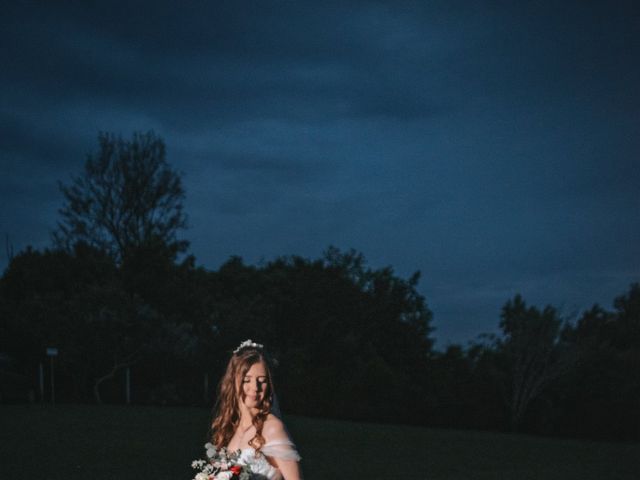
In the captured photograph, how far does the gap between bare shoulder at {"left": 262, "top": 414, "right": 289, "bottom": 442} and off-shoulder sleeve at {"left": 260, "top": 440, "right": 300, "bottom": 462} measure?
2 cm

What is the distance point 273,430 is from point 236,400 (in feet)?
0.88

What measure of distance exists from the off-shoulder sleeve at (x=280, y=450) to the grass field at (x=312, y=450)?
361 inches

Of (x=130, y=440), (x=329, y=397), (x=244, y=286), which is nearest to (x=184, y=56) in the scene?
(x=130, y=440)

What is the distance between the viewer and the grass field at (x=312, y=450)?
13.9 metres

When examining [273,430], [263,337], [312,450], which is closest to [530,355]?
[263,337]

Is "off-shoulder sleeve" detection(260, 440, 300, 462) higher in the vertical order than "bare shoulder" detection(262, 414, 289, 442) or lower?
lower

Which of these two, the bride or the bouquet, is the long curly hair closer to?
the bride

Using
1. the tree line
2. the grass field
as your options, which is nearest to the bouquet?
the grass field

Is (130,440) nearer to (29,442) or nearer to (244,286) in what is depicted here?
(29,442)

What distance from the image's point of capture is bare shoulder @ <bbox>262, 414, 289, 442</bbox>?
408 cm

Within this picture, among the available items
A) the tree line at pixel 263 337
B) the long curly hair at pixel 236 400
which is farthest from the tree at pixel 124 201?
the long curly hair at pixel 236 400

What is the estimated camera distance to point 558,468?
1708 cm

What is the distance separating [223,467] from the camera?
3885 millimetres

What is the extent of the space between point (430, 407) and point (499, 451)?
10.4m
